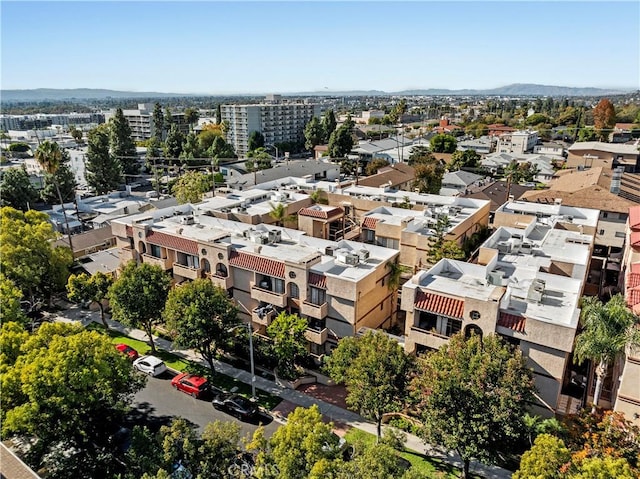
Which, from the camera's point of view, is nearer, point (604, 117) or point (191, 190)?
point (191, 190)

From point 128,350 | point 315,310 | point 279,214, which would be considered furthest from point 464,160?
point 128,350

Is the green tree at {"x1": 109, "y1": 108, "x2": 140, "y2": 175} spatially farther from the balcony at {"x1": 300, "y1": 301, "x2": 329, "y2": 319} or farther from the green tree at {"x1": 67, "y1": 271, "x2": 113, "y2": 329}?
the balcony at {"x1": 300, "y1": 301, "x2": 329, "y2": 319}

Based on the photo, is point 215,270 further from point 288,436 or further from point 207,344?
point 288,436

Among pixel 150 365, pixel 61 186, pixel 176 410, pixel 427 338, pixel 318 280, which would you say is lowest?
pixel 176 410

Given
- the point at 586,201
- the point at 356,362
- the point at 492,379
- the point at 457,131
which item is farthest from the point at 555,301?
the point at 457,131

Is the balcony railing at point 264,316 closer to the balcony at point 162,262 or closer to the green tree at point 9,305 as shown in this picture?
the balcony at point 162,262

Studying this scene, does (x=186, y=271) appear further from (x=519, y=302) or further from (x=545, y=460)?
(x=545, y=460)

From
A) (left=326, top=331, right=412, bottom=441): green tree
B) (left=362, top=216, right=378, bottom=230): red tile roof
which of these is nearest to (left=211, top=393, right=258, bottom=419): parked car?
(left=326, top=331, right=412, bottom=441): green tree

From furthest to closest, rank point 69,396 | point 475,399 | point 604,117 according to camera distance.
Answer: point 604,117, point 69,396, point 475,399
